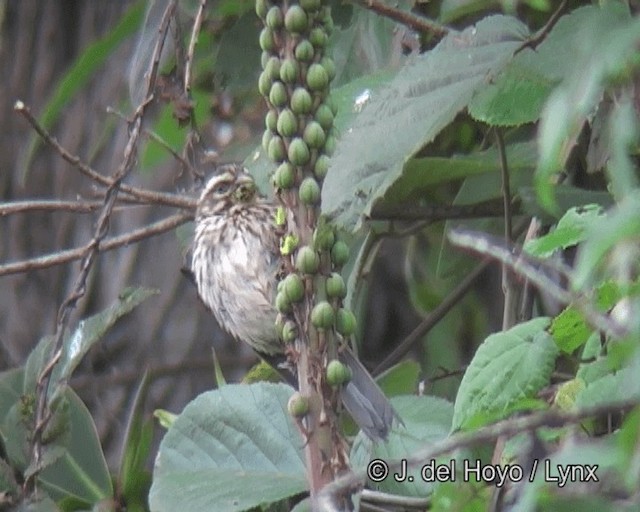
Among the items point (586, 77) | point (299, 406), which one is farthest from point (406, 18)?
point (586, 77)

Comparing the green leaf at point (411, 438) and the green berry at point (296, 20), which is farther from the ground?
the green berry at point (296, 20)

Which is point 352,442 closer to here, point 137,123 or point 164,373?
point 137,123

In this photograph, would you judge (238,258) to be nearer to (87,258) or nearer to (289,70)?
(87,258)

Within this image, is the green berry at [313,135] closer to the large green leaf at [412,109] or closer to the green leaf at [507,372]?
the large green leaf at [412,109]

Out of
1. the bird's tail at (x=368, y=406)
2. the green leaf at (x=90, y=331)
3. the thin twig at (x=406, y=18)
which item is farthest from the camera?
the green leaf at (x=90, y=331)

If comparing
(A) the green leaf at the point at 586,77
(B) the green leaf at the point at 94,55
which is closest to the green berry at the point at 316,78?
(A) the green leaf at the point at 586,77

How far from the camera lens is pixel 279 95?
176 centimetres

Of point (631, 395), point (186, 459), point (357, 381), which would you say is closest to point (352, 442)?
point (357, 381)

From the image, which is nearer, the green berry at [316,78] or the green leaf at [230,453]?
the green berry at [316,78]

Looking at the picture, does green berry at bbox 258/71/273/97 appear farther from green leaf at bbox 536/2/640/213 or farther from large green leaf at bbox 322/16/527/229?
green leaf at bbox 536/2/640/213

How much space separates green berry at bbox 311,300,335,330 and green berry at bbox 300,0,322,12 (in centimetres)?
40

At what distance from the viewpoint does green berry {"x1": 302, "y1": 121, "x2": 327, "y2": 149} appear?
1.77 metres

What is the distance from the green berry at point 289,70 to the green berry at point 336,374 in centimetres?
37

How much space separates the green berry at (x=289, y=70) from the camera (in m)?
1.75
